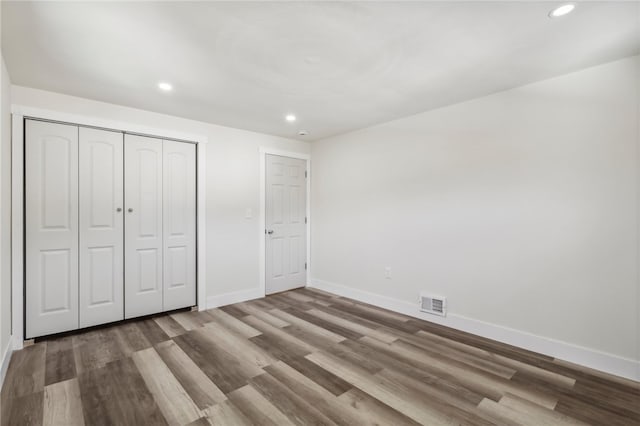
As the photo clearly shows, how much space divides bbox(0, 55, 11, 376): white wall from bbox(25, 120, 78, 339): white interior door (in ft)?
0.71

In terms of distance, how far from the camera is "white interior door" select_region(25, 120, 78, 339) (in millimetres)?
2770

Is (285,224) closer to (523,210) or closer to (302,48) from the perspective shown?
(302,48)

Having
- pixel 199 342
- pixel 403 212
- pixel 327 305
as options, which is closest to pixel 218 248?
pixel 199 342

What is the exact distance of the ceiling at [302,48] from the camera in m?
1.73

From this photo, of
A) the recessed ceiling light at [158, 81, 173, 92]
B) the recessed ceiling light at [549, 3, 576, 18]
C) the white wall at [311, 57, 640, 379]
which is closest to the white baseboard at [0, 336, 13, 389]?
the recessed ceiling light at [158, 81, 173, 92]

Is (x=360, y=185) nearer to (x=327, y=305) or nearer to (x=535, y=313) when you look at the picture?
(x=327, y=305)

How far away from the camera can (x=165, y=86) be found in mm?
2701

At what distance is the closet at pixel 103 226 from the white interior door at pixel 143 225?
10 mm

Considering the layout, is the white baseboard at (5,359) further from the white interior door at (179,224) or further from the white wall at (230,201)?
the white wall at (230,201)

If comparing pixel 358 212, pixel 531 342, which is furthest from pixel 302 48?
pixel 531 342

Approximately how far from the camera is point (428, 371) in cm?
233

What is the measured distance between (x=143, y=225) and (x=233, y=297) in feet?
4.82

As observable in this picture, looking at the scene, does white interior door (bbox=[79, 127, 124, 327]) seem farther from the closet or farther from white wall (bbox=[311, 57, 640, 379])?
white wall (bbox=[311, 57, 640, 379])

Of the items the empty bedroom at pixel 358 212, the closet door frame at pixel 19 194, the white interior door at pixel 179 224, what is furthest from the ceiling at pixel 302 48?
the white interior door at pixel 179 224
